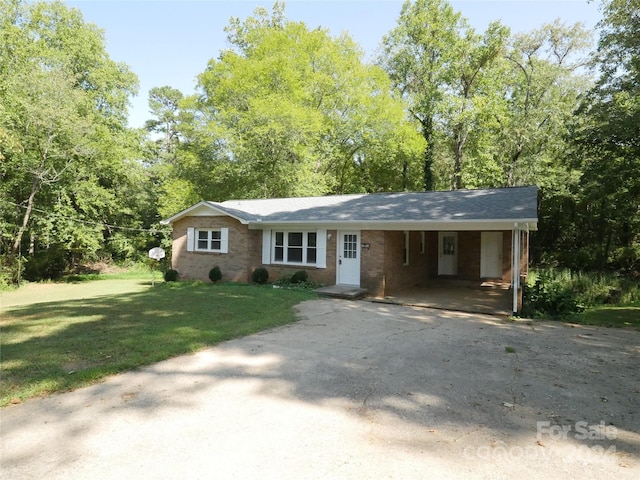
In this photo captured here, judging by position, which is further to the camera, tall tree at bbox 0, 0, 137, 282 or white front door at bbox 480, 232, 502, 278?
tall tree at bbox 0, 0, 137, 282

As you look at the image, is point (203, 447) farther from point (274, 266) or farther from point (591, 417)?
point (274, 266)

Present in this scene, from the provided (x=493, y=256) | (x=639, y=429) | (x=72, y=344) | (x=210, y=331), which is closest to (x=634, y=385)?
(x=639, y=429)

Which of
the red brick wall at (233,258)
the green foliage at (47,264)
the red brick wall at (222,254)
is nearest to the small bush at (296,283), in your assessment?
the red brick wall at (233,258)

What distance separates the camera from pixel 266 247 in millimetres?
15781

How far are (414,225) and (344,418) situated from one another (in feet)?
28.7

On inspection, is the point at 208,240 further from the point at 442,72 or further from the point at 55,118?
the point at 442,72

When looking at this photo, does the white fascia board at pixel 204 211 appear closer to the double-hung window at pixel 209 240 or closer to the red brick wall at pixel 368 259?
the red brick wall at pixel 368 259

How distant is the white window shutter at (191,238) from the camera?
17.5 meters

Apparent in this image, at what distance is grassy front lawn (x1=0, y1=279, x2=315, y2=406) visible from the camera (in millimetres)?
5012

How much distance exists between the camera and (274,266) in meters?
15.5

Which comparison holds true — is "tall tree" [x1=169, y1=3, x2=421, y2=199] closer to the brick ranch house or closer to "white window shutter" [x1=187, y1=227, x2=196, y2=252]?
the brick ranch house

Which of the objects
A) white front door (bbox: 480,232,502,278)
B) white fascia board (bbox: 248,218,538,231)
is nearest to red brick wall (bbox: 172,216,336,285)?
white fascia board (bbox: 248,218,538,231)

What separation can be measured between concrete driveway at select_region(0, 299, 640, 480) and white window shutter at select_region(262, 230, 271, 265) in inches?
365

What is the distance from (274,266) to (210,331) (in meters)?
8.17
